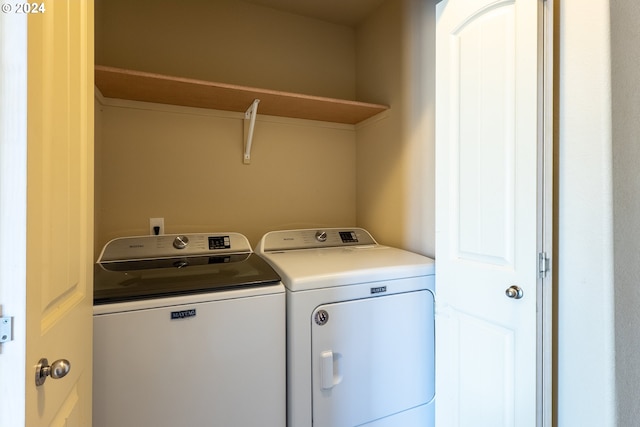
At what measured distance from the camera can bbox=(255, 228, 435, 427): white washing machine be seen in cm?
128

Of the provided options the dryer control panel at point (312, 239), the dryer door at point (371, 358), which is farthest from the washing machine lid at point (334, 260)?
the dryer door at point (371, 358)

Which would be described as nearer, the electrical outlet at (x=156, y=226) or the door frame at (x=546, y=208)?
the door frame at (x=546, y=208)

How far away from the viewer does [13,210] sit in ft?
1.66

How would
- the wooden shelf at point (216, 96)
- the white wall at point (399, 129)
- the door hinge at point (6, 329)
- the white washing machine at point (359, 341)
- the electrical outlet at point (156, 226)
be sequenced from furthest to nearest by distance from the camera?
the electrical outlet at point (156, 226) < the white wall at point (399, 129) < the wooden shelf at point (216, 96) < the white washing machine at point (359, 341) < the door hinge at point (6, 329)

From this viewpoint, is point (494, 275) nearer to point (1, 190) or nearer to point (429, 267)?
point (429, 267)

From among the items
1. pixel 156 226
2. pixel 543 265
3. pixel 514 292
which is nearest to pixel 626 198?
pixel 543 265

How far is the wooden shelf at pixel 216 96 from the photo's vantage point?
155cm

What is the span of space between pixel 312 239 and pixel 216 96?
1.02 m

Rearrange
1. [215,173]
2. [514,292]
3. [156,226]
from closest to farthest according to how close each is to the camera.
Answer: [514,292] < [156,226] < [215,173]

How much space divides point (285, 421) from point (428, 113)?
1.67 m

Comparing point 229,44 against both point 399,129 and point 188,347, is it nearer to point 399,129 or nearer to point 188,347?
point 399,129

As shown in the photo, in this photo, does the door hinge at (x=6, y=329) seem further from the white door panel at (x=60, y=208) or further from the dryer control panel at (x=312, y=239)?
the dryer control panel at (x=312, y=239)

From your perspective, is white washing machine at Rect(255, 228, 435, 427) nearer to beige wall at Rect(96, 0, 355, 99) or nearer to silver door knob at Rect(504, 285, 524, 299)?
silver door knob at Rect(504, 285, 524, 299)

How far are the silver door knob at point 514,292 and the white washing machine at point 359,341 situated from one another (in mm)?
454
